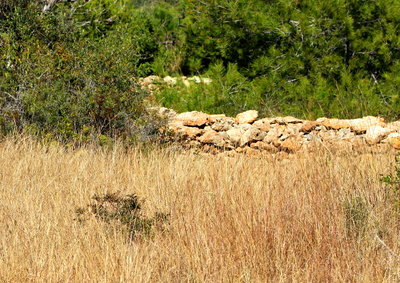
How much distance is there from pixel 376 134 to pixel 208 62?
520cm

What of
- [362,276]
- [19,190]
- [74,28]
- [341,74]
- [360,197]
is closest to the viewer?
[362,276]

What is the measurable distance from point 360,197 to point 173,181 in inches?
63.4

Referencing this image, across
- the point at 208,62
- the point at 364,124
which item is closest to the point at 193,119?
the point at 364,124

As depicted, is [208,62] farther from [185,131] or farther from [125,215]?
[125,215]

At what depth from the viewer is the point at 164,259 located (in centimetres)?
370

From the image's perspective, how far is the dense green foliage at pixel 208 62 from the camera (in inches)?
306

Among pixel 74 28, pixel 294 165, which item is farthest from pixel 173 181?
pixel 74 28

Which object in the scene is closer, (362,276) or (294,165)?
(362,276)

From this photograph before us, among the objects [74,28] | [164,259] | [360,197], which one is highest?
[74,28]

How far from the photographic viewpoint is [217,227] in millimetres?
4043

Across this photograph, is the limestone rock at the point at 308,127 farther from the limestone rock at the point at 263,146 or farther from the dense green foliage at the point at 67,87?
the dense green foliage at the point at 67,87

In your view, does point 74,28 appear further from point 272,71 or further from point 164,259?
point 164,259

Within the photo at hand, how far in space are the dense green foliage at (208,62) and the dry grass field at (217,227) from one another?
82.6 inches

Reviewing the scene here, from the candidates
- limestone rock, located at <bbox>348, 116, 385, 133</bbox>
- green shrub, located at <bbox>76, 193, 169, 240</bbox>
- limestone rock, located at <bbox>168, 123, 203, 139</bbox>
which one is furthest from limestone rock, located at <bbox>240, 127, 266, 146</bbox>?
green shrub, located at <bbox>76, 193, 169, 240</bbox>
